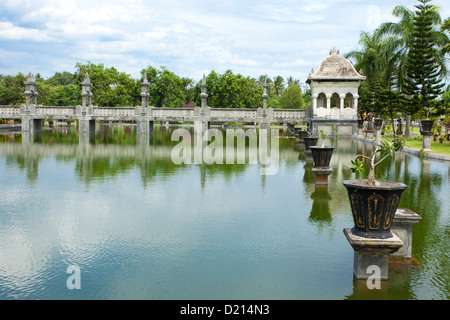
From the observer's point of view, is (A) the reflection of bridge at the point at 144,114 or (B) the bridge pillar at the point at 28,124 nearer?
(A) the reflection of bridge at the point at 144,114

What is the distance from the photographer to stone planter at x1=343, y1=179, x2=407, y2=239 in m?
5.26

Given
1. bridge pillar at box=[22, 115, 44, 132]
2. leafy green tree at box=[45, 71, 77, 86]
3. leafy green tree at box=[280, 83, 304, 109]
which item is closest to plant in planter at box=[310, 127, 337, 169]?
bridge pillar at box=[22, 115, 44, 132]

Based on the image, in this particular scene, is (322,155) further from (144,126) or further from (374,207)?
(144,126)

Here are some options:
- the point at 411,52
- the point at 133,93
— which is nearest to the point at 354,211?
the point at 411,52

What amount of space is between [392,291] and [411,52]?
2954cm

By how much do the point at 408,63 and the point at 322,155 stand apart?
878 inches

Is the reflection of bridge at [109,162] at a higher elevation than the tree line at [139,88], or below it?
below

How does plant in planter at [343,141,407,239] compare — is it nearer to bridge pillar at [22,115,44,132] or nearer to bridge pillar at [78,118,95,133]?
bridge pillar at [78,118,95,133]

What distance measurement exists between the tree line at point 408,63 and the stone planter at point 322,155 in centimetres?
1648

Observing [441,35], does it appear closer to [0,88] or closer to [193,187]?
[193,187]

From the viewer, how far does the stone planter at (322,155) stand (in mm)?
12039

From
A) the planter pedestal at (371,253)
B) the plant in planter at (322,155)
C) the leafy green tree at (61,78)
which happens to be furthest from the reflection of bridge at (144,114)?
the leafy green tree at (61,78)

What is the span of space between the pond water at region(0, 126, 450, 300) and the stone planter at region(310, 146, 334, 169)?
70cm

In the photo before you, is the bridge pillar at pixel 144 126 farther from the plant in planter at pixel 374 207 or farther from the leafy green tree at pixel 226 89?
the plant in planter at pixel 374 207
